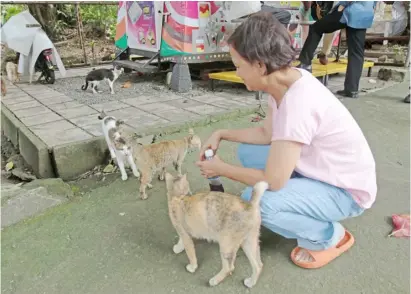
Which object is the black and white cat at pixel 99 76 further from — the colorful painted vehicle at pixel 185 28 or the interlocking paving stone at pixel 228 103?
the interlocking paving stone at pixel 228 103

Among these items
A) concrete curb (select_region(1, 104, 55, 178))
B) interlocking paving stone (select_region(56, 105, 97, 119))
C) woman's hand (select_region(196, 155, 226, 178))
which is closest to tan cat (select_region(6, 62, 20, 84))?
concrete curb (select_region(1, 104, 55, 178))

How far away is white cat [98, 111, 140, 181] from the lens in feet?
9.58

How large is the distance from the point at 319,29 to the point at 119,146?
381 centimetres

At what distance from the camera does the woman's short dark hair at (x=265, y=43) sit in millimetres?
1604

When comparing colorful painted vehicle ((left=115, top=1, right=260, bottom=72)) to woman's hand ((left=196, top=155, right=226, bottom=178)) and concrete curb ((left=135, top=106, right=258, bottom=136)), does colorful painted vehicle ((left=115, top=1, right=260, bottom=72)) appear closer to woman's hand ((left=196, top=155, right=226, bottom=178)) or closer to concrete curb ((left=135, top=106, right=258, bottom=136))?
concrete curb ((left=135, top=106, right=258, bottom=136))

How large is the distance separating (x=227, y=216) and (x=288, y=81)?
74 centimetres

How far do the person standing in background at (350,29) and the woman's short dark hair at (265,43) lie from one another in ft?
12.5

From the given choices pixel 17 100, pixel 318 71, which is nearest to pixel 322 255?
pixel 318 71

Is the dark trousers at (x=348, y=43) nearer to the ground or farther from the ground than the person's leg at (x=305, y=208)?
farther from the ground

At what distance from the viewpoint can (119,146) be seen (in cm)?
292

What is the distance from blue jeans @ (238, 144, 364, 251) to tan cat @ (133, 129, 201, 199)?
1102mm

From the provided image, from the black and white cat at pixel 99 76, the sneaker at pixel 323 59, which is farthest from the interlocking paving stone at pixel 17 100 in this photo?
the sneaker at pixel 323 59

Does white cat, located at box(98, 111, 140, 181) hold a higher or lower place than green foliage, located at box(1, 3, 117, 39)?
lower

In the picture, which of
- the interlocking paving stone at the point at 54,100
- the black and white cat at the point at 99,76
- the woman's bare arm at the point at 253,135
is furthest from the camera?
the black and white cat at the point at 99,76
